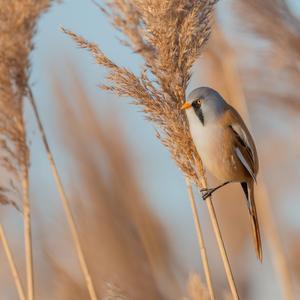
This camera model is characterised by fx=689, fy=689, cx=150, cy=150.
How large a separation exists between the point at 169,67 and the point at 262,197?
1072 millimetres

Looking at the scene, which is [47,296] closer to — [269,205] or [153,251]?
[153,251]

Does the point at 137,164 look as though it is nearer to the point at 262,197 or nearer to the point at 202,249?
the point at 262,197

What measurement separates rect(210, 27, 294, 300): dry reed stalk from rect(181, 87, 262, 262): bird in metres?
0.25

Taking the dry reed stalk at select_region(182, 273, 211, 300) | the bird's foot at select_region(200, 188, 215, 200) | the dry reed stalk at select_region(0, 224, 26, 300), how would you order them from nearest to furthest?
the dry reed stalk at select_region(182, 273, 211, 300), the bird's foot at select_region(200, 188, 215, 200), the dry reed stalk at select_region(0, 224, 26, 300)

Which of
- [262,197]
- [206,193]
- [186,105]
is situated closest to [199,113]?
[186,105]

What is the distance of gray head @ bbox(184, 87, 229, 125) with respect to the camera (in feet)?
7.80

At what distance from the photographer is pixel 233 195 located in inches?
151

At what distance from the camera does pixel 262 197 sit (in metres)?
3.03

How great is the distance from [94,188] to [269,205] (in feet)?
3.24

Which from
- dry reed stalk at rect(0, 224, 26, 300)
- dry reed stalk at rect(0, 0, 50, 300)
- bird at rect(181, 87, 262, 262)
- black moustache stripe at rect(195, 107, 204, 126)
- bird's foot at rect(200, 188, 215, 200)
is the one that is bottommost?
dry reed stalk at rect(0, 224, 26, 300)

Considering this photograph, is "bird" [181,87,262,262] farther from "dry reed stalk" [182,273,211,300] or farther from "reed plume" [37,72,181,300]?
"reed plume" [37,72,181,300]

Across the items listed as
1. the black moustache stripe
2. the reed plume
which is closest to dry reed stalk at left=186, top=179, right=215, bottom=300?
the black moustache stripe

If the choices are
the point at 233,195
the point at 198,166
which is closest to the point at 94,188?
the point at 233,195

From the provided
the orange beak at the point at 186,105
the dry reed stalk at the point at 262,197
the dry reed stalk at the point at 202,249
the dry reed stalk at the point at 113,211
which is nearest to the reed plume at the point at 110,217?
the dry reed stalk at the point at 113,211
